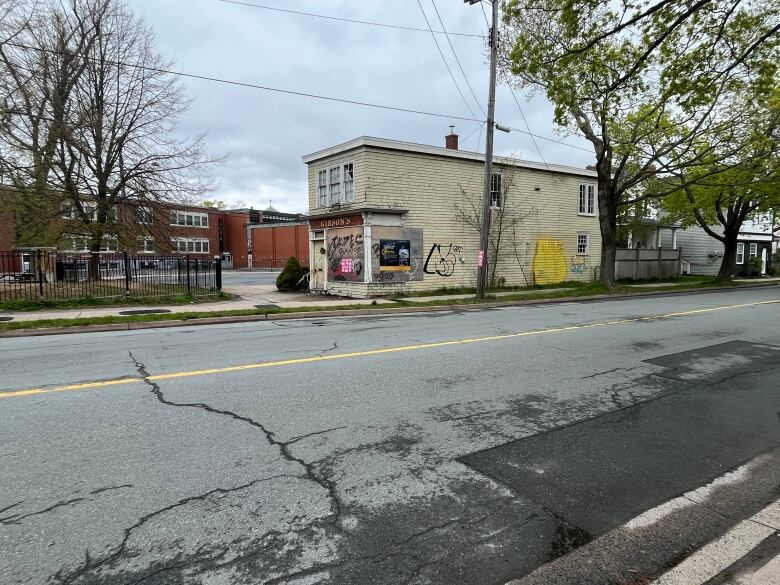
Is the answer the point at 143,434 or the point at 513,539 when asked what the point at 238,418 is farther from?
the point at 513,539

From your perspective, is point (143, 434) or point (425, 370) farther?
point (425, 370)

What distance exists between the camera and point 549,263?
2475cm

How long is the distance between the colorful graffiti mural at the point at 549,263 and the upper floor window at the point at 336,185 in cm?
1068

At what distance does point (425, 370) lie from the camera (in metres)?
6.64

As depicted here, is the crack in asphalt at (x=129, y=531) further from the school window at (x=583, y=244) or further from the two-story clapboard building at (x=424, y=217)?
the school window at (x=583, y=244)

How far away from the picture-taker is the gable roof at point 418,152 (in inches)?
719

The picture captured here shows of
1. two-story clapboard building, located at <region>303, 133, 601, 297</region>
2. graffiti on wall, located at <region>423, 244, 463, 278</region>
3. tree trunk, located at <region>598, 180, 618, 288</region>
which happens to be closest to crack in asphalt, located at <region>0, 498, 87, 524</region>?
two-story clapboard building, located at <region>303, 133, 601, 297</region>

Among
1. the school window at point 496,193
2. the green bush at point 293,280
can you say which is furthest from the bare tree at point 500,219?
the green bush at point 293,280

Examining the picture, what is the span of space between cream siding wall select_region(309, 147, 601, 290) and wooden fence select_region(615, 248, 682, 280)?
3577 millimetres

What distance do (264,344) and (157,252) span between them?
54.8 feet

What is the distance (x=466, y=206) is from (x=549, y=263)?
655 centimetres

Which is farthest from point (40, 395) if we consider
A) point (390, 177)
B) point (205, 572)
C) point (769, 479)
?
point (390, 177)

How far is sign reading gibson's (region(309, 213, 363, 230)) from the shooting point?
18.8 metres

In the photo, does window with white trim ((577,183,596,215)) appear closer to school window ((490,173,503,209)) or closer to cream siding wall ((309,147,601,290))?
cream siding wall ((309,147,601,290))
